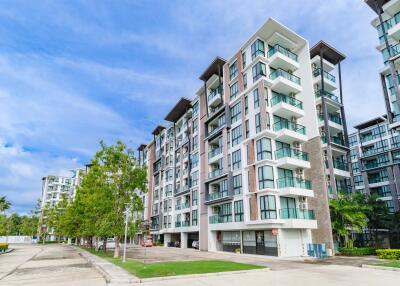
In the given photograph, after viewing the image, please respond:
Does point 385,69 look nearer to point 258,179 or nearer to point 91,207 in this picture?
point 258,179

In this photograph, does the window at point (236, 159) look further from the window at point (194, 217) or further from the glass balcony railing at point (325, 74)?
the glass balcony railing at point (325, 74)

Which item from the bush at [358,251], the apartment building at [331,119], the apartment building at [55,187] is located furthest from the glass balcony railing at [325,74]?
the apartment building at [55,187]

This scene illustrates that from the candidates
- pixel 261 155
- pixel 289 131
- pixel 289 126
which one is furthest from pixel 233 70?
pixel 261 155

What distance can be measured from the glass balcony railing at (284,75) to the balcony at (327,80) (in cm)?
520

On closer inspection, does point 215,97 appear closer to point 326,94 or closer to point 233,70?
point 233,70

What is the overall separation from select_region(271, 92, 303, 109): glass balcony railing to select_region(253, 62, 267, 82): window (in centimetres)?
278

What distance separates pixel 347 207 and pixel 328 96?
16.6 m

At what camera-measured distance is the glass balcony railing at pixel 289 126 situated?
110 ft

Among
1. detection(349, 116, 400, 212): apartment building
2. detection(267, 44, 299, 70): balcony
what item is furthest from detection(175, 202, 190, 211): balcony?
detection(349, 116, 400, 212): apartment building

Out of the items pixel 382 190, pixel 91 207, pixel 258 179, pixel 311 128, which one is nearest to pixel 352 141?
pixel 382 190

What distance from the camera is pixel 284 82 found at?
34438mm

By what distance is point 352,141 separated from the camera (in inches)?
2571

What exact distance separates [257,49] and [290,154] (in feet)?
45.7

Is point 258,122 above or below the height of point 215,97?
below
